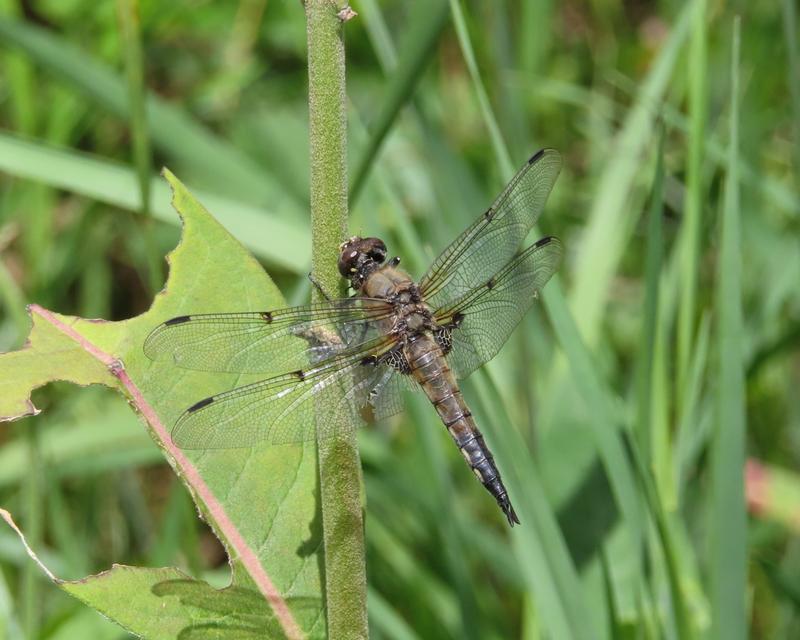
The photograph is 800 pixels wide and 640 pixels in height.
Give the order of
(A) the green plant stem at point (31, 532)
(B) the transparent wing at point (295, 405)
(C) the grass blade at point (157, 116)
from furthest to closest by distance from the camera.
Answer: (C) the grass blade at point (157, 116) < (A) the green plant stem at point (31, 532) < (B) the transparent wing at point (295, 405)

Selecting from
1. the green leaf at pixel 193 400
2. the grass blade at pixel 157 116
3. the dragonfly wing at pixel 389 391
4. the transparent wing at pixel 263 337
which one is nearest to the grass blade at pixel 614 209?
the dragonfly wing at pixel 389 391

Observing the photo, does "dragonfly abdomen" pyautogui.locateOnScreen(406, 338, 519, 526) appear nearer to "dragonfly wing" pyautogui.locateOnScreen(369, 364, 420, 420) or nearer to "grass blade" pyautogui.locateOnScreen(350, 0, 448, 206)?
"dragonfly wing" pyautogui.locateOnScreen(369, 364, 420, 420)

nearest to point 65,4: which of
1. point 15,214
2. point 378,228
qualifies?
point 15,214

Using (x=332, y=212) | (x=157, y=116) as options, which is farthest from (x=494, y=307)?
(x=157, y=116)

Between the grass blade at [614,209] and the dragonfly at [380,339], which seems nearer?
the dragonfly at [380,339]

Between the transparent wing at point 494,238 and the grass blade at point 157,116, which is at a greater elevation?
the grass blade at point 157,116

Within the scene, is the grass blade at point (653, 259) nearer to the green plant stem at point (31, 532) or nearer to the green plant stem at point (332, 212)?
the green plant stem at point (332, 212)

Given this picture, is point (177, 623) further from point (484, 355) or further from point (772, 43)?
point (772, 43)
